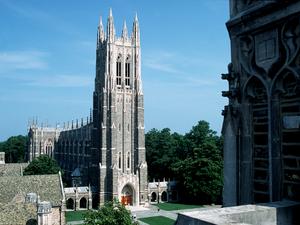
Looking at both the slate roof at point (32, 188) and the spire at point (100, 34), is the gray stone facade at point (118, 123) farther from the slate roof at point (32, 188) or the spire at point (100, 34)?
the slate roof at point (32, 188)

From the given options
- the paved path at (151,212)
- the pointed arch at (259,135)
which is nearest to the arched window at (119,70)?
the paved path at (151,212)

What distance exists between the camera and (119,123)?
213ft

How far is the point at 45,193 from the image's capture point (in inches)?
1674

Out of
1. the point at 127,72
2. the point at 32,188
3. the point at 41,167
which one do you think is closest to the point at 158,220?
the point at 32,188

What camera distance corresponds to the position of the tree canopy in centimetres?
6297

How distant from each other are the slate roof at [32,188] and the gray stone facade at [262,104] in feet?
115

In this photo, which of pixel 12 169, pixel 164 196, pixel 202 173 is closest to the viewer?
pixel 202 173

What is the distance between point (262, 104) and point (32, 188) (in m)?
39.9

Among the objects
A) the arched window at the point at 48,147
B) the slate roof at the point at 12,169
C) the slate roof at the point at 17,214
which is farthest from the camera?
the arched window at the point at 48,147

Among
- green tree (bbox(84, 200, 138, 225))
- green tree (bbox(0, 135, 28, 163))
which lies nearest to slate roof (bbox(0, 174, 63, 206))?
green tree (bbox(84, 200, 138, 225))

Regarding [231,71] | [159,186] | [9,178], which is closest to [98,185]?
[159,186]

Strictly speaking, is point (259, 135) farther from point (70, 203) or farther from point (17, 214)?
point (70, 203)

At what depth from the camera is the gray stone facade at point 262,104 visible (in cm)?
665

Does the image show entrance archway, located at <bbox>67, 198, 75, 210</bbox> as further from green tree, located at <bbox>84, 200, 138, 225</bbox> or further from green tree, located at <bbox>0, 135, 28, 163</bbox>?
green tree, located at <bbox>0, 135, 28, 163</bbox>
